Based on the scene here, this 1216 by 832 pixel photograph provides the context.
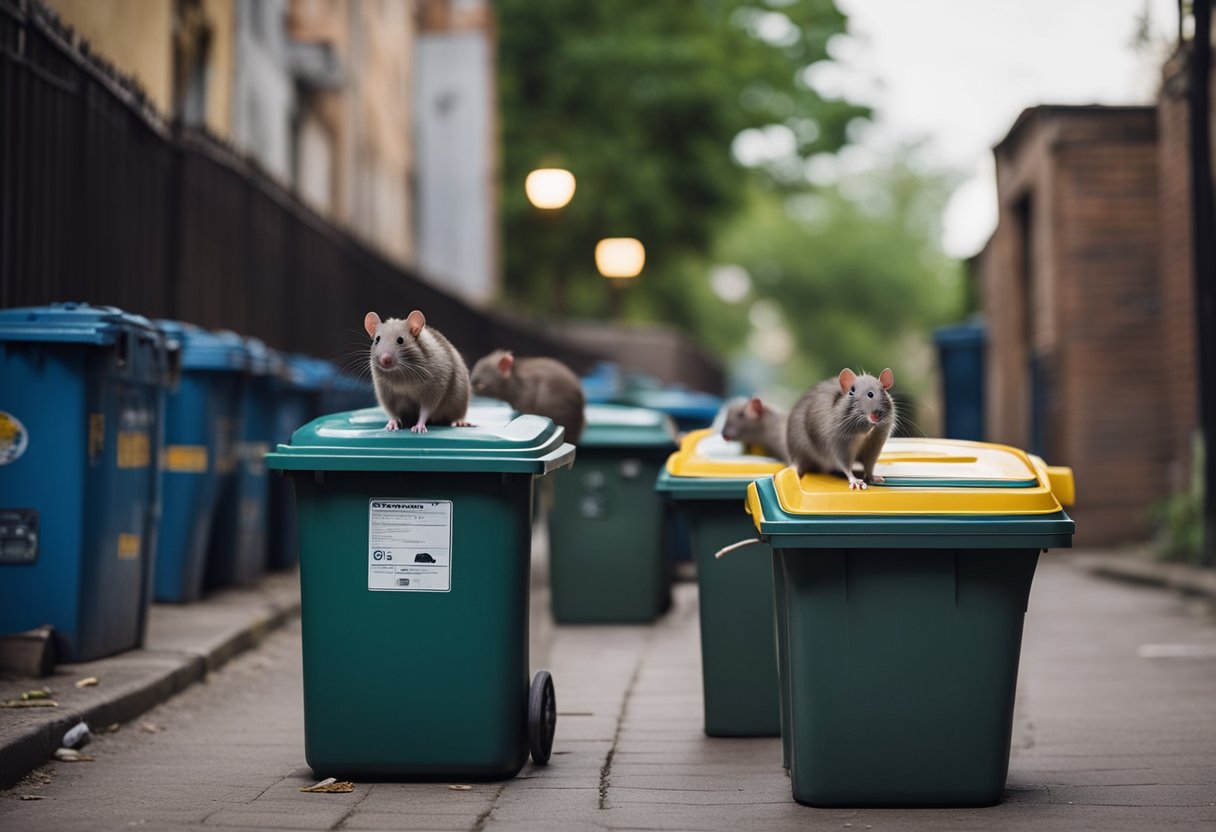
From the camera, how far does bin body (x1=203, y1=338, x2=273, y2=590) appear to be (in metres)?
10.6

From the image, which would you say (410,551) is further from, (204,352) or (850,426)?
(204,352)

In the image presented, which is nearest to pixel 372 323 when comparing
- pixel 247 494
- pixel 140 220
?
pixel 247 494

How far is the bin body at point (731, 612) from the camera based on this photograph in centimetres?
684

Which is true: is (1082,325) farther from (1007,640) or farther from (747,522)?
(1007,640)

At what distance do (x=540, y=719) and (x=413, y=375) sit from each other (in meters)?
1.36

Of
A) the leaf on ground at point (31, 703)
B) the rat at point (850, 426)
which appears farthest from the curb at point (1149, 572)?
the leaf on ground at point (31, 703)

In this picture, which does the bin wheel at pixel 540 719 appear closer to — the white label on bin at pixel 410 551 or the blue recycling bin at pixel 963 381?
the white label on bin at pixel 410 551

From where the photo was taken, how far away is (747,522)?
7.08 metres

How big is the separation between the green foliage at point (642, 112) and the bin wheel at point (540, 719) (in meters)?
29.0

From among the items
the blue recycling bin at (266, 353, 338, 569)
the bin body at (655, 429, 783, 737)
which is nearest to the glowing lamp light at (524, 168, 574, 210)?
the blue recycling bin at (266, 353, 338, 569)

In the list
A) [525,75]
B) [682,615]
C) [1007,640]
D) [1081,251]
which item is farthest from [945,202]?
[1007,640]

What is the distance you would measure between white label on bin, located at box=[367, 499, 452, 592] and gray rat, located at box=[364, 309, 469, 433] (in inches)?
19.6

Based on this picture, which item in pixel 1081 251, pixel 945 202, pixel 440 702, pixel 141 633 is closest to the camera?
pixel 440 702

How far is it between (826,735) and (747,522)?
1729 mm
